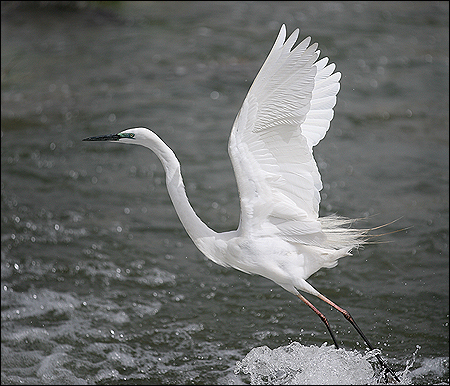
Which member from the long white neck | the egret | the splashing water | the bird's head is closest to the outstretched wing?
the egret

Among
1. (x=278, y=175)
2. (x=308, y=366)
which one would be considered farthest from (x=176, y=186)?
(x=308, y=366)

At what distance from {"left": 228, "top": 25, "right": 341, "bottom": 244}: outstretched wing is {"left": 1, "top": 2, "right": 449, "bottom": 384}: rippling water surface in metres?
0.77

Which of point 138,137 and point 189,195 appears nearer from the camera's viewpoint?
point 138,137

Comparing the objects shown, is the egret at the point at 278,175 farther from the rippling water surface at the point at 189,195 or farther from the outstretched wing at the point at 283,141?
the rippling water surface at the point at 189,195

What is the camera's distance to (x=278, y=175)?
251 centimetres

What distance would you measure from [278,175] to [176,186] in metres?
0.47

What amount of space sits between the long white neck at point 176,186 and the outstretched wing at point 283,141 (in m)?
0.23

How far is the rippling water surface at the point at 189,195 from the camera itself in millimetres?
3434

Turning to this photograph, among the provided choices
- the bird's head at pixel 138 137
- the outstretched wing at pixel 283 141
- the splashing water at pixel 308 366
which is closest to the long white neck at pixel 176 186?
the bird's head at pixel 138 137

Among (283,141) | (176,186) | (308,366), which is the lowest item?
(308,366)

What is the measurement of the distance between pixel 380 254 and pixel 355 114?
107 inches

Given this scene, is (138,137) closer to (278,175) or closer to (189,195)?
(278,175)

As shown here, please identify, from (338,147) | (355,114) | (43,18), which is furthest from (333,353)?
(43,18)

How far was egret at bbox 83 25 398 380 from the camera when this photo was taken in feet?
7.52
